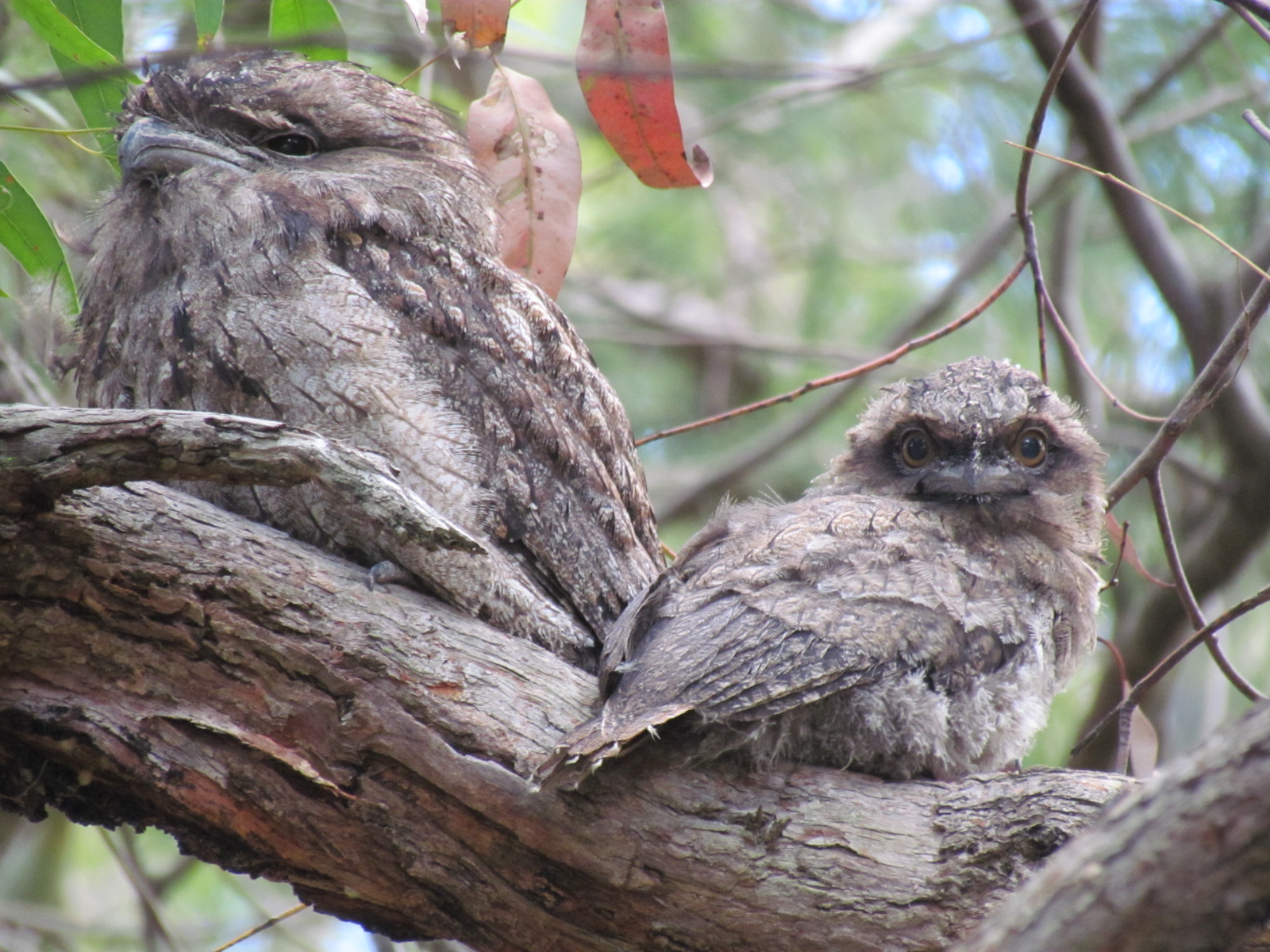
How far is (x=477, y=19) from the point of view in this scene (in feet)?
7.52

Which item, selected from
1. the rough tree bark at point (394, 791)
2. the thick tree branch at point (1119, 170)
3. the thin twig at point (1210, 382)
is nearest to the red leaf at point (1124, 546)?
the thin twig at point (1210, 382)

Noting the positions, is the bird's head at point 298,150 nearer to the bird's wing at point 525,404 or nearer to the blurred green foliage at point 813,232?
the bird's wing at point 525,404

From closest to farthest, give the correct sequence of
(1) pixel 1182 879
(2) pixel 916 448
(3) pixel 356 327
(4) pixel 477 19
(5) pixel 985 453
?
(1) pixel 1182 879
(4) pixel 477 19
(3) pixel 356 327
(5) pixel 985 453
(2) pixel 916 448

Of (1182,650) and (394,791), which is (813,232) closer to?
(1182,650)

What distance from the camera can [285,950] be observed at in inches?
251

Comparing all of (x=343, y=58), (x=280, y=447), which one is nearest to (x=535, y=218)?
(x=343, y=58)

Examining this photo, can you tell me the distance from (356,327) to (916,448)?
135cm

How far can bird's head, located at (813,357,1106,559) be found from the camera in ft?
8.89

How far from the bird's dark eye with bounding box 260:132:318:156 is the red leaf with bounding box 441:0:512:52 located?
592 mm

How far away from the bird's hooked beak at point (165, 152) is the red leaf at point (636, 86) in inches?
31.7

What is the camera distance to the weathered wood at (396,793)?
196cm

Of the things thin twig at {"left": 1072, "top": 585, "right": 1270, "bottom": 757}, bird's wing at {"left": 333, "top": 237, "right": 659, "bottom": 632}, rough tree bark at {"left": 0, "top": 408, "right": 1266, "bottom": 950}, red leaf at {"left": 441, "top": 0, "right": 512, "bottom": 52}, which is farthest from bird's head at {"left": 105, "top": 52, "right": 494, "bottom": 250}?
thin twig at {"left": 1072, "top": 585, "right": 1270, "bottom": 757}

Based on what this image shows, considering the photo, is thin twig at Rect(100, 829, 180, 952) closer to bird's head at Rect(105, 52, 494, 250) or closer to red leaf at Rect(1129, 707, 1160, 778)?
bird's head at Rect(105, 52, 494, 250)

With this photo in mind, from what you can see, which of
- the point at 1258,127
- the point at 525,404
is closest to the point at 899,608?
the point at 525,404
